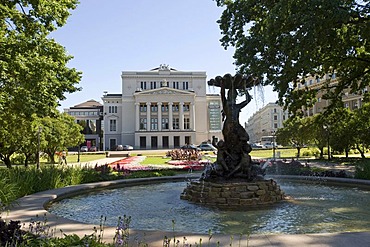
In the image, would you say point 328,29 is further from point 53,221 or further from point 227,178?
point 53,221

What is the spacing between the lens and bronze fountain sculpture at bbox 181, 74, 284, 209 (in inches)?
368

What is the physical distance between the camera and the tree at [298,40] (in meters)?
14.1

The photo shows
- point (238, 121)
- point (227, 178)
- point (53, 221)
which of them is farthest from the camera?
point (238, 121)

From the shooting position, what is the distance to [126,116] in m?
96.8

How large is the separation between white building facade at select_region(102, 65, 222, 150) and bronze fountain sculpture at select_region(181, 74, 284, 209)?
262 feet

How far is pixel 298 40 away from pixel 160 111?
261ft

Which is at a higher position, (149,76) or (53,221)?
(149,76)

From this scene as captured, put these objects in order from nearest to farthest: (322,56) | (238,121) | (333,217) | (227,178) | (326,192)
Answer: (333,217), (227,178), (238,121), (326,192), (322,56)

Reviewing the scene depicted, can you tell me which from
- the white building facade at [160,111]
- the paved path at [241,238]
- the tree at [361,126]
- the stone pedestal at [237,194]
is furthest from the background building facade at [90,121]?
the paved path at [241,238]

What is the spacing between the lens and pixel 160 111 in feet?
306

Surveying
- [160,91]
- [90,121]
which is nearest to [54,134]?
[160,91]

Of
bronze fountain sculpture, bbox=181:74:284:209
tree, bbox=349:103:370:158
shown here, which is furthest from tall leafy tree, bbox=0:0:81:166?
tree, bbox=349:103:370:158

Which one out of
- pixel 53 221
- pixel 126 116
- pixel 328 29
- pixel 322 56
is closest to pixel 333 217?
pixel 53 221

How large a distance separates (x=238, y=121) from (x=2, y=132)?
1663cm
